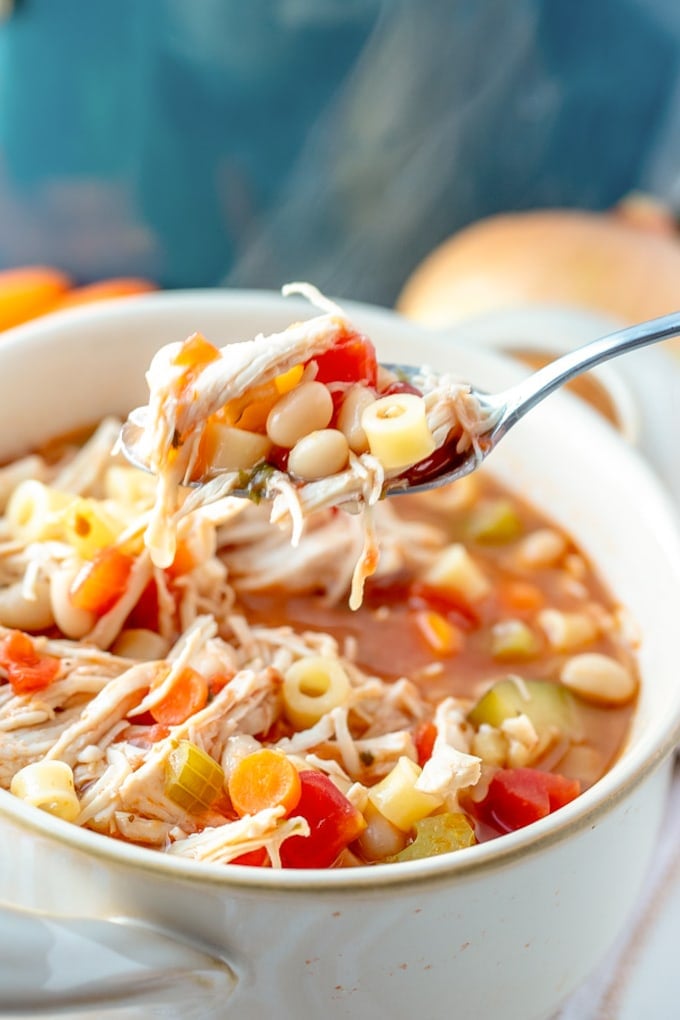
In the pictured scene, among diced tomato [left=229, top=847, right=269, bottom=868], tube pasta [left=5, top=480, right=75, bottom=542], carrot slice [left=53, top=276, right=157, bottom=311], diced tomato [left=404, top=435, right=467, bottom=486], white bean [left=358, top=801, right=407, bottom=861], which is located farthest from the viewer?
carrot slice [left=53, top=276, right=157, bottom=311]

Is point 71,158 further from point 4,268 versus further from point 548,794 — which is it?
point 548,794

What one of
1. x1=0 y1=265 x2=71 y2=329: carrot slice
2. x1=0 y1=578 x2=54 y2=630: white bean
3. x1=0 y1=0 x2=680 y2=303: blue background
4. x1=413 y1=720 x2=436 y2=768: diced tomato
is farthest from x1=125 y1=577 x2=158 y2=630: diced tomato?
x1=0 y1=0 x2=680 y2=303: blue background

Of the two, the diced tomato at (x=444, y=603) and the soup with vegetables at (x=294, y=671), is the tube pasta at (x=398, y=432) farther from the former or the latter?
the diced tomato at (x=444, y=603)

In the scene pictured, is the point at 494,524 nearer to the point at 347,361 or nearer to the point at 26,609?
the point at 347,361

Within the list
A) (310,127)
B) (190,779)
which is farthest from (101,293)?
(190,779)

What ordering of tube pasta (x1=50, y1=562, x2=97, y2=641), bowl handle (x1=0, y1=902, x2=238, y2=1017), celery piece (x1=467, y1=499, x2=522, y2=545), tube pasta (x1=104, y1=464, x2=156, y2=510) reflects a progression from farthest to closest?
celery piece (x1=467, y1=499, x2=522, y2=545)
tube pasta (x1=104, y1=464, x2=156, y2=510)
tube pasta (x1=50, y1=562, x2=97, y2=641)
bowl handle (x1=0, y1=902, x2=238, y2=1017)

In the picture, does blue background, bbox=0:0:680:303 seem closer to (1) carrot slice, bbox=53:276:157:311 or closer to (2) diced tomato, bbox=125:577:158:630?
(1) carrot slice, bbox=53:276:157:311

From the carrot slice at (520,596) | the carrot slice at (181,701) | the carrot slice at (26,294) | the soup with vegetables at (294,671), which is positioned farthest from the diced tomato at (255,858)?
the carrot slice at (26,294)
